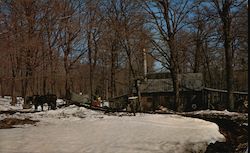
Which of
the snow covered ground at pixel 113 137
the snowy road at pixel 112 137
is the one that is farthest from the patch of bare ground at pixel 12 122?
the snowy road at pixel 112 137

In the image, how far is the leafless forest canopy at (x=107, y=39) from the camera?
896 inches

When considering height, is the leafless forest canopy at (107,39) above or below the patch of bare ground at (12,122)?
above

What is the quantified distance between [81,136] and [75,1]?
34253mm

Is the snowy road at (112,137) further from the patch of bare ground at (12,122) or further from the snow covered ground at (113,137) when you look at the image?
the patch of bare ground at (12,122)

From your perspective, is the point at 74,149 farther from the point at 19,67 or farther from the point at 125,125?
the point at 19,67

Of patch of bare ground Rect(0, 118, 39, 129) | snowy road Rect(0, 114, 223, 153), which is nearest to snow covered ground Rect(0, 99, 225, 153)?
snowy road Rect(0, 114, 223, 153)

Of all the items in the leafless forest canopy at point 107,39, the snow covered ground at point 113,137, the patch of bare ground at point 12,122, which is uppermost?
the leafless forest canopy at point 107,39

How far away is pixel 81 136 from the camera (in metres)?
15.0

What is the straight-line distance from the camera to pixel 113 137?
14.8m

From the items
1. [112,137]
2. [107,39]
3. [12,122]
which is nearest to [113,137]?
[112,137]

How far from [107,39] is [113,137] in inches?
1564

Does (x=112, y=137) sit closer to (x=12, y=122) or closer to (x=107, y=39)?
(x=12, y=122)

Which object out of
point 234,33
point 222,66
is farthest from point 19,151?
point 222,66

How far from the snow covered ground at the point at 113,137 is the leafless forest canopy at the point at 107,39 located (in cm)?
661
